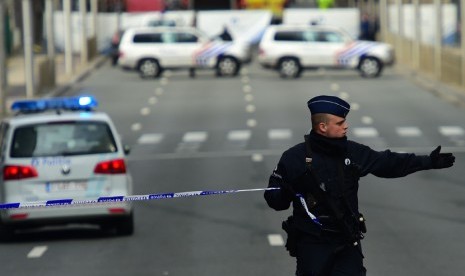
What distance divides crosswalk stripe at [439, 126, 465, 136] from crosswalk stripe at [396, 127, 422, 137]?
551 millimetres

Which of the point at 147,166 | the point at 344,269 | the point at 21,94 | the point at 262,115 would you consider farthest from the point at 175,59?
the point at 344,269

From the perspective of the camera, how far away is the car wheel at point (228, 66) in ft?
185

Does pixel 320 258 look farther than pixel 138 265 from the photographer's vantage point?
No

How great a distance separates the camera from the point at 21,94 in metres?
49.0

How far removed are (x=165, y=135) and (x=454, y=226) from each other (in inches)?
693

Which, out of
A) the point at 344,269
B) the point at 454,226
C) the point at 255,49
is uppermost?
the point at 344,269

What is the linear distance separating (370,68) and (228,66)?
5502 mm

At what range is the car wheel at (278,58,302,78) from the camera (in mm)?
54938

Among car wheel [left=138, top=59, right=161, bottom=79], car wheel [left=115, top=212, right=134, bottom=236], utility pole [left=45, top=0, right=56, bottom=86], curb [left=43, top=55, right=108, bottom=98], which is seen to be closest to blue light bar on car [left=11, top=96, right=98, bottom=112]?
car wheel [left=115, top=212, right=134, bottom=236]

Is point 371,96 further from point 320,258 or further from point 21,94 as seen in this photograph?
point 320,258

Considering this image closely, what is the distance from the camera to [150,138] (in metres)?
35.1

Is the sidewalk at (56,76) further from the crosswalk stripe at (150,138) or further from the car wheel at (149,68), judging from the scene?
the crosswalk stripe at (150,138)

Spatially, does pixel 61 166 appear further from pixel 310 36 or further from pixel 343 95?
pixel 310 36

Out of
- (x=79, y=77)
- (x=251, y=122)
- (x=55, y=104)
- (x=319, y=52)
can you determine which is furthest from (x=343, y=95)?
(x=55, y=104)
